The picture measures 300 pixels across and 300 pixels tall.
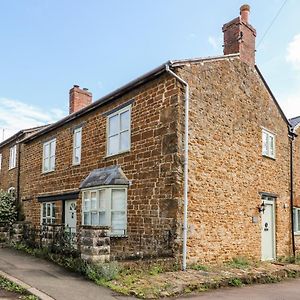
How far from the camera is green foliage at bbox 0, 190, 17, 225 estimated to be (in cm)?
2269

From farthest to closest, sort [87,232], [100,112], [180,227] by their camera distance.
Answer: [100,112] → [180,227] → [87,232]

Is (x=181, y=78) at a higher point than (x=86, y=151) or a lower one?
higher

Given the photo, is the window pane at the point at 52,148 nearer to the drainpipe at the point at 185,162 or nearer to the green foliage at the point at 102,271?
the drainpipe at the point at 185,162

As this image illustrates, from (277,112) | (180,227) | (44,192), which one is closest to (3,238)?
(44,192)

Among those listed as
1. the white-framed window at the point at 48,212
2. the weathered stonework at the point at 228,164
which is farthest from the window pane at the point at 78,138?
the weathered stonework at the point at 228,164

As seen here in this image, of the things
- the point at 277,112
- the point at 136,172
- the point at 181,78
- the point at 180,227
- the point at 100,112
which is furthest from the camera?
the point at 277,112

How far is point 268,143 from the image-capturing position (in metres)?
17.0

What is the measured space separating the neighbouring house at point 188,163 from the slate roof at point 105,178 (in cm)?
5

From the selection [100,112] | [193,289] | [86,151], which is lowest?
[193,289]

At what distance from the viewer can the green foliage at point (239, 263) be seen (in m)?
13.1

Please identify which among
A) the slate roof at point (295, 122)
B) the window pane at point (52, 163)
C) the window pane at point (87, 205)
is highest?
the slate roof at point (295, 122)

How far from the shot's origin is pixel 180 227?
12070mm

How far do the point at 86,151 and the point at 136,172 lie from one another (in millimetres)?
3987

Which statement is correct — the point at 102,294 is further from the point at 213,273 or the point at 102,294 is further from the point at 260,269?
the point at 260,269
